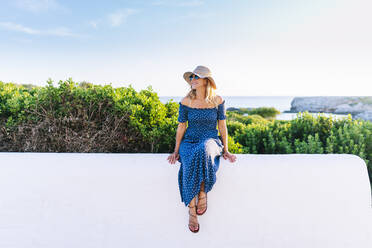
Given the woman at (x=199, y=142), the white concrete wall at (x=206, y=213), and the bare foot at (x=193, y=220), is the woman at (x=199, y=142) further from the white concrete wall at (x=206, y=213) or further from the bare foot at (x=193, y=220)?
the white concrete wall at (x=206, y=213)

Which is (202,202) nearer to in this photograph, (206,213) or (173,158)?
(206,213)

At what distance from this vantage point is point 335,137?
355 cm

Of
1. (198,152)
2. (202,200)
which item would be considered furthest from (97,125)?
(202,200)

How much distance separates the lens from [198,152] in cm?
216

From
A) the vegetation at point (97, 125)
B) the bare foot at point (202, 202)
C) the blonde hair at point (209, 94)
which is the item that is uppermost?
the blonde hair at point (209, 94)

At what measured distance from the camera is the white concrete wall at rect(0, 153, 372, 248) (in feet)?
7.17

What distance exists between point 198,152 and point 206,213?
0.60 m

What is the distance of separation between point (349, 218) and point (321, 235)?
0.33 m

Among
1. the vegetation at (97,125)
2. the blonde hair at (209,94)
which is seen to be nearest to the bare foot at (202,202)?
the blonde hair at (209,94)

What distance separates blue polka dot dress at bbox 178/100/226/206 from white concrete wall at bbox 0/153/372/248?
15 centimetres

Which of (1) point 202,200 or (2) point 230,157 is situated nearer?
(1) point 202,200

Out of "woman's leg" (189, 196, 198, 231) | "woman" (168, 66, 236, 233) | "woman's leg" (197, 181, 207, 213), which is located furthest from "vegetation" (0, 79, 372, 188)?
"woman's leg" (189, 196, 198, 231)

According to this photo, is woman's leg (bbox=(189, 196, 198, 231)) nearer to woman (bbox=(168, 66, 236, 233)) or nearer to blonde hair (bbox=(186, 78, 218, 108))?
woman (bbox=(168, 66, 236, 233))

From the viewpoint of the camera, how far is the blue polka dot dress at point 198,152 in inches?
83.1
